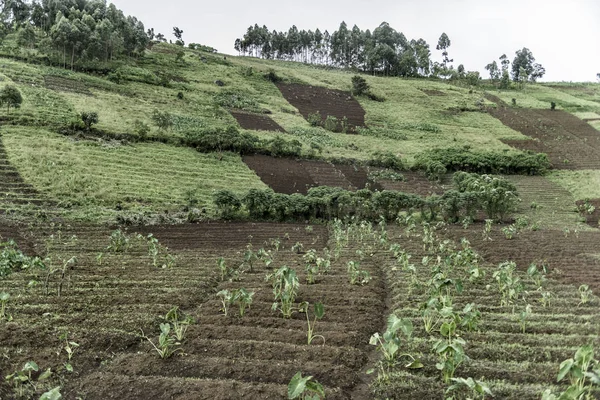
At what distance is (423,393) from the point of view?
8.90 metres

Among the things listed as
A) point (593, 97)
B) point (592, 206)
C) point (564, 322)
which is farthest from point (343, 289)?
point (593, 97)

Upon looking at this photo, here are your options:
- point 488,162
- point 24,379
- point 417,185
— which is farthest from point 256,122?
point 24,379

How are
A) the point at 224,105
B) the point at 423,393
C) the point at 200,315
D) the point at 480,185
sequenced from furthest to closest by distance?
the point at 224,105 → the point at 480,185 → the point at 200,315 → the point at 423,393

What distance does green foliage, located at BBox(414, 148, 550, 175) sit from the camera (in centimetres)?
5656

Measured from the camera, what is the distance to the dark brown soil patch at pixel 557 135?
198ft

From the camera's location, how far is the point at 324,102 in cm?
8888

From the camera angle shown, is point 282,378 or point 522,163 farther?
point 522,163

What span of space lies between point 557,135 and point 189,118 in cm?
5838

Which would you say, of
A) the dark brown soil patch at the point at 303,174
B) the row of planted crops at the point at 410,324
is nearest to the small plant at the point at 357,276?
the row of planted crops at the point at 410,324

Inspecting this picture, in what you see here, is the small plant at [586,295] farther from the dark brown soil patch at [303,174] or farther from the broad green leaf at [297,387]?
the dark brown soil patch at [303,174]

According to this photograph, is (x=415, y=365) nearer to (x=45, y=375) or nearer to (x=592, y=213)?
(x=45, y=375)

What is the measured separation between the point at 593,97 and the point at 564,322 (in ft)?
387

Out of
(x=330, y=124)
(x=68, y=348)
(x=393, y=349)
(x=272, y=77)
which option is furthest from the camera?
(x=272, y=77)

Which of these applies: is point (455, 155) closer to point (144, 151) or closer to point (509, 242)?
point (509, 242)
